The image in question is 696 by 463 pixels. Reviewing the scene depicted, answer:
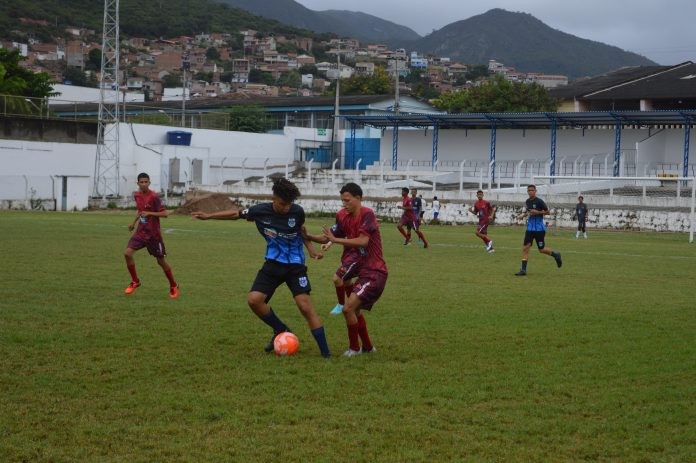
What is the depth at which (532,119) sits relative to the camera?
57.4 m

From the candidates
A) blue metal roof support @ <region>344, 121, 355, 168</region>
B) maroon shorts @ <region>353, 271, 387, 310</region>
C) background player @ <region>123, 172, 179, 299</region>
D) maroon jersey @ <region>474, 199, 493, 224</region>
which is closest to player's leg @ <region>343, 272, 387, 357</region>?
maroon shorts @ <region>353, 271, 387, 310</region>

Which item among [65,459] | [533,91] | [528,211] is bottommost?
[65,459]

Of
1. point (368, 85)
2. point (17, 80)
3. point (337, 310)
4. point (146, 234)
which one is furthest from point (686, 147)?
point (368, 85)

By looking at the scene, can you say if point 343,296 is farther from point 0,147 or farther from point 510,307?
point 0,147

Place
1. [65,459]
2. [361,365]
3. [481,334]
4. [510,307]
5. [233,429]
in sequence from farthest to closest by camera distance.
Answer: [510,307] → [481,334] → [361,365] → [233,429] → [65,459]

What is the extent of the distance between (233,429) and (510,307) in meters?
7.50

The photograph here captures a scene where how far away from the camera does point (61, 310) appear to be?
1229 centimetres

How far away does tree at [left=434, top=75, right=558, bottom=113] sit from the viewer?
76.5 meters

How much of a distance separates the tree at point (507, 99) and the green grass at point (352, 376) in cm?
6168

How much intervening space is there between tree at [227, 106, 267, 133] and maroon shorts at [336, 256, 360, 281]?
6872 centimetres

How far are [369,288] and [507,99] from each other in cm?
7128

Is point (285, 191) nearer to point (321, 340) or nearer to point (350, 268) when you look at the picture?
point (321, 340)

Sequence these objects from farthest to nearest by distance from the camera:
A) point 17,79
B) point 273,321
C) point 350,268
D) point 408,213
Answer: point 17,79, point 408,213, point 350,268, point 273,321

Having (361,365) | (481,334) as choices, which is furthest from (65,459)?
(481,334)
